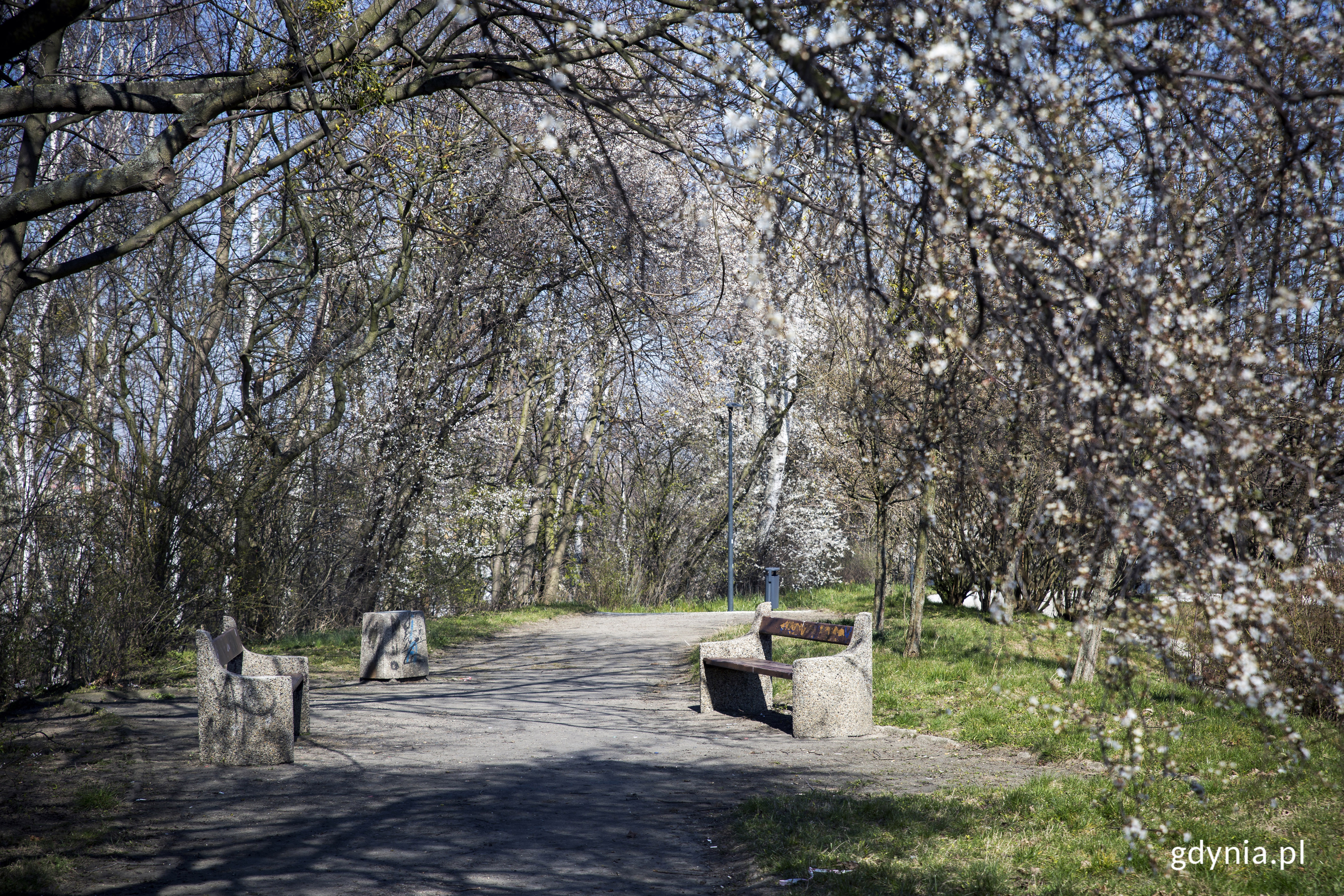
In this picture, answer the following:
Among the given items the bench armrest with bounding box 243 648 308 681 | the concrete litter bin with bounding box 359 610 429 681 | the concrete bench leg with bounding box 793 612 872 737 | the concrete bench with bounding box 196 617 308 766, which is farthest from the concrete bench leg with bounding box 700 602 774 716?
the concrete bench with bounding box 196 617 308 766

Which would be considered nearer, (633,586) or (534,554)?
(534,554)

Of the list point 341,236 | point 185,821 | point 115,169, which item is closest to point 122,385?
point 341,236

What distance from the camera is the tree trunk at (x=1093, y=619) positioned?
2.65m

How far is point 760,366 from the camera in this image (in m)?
24.7

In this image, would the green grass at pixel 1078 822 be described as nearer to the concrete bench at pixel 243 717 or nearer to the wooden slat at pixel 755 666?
the wooden slat at pixel 755 666

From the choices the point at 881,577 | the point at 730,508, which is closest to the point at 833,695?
the point at 881,577

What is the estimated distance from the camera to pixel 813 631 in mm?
7969

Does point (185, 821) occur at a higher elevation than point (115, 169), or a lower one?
lower

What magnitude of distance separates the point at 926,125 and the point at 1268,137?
1.20 m

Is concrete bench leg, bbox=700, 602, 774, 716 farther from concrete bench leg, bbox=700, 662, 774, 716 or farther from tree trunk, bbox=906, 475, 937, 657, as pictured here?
tree trunk, bbox=906, 475, 937, 657

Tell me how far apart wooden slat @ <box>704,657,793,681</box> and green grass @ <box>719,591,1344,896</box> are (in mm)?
1424

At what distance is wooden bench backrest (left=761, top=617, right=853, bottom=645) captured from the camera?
304 inches

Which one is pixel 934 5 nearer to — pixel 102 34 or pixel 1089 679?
pixel 1089 679

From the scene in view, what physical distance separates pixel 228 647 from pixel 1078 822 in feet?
17.8
